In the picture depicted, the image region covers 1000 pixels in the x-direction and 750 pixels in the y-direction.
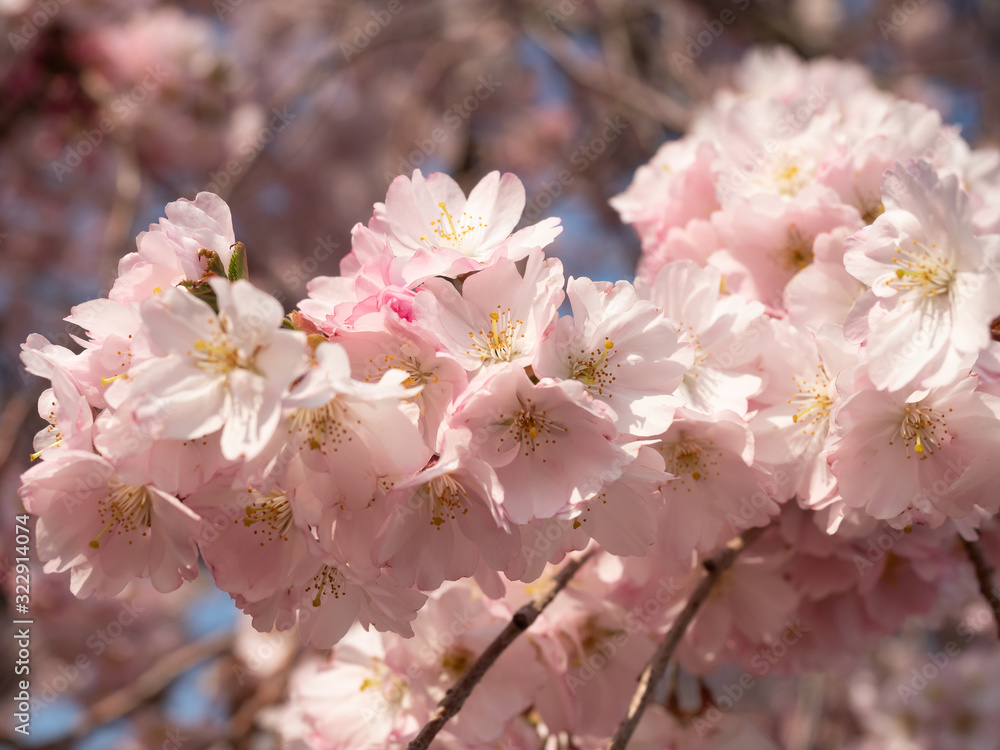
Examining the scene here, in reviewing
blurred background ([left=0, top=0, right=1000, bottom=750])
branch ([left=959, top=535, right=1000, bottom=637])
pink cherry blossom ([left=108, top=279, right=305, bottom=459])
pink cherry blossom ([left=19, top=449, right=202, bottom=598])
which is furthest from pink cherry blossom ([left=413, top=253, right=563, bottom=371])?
blurred background ([left=0, top=0, right=1000, bottom=750])

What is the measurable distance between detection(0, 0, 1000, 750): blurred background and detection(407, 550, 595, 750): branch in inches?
60.6

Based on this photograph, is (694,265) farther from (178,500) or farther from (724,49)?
(724,49)

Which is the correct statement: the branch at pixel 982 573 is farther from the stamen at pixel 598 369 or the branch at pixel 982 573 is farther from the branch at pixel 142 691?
the branch at pixel 142 691

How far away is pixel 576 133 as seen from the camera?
20.0 ft

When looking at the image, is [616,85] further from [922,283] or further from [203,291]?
[203,291]

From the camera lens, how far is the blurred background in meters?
3.29

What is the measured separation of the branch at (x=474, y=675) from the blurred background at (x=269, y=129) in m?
1.54

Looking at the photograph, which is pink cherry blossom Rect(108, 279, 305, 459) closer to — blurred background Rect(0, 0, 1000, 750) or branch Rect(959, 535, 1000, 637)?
branch Rect(959, 535, 1000, 637)

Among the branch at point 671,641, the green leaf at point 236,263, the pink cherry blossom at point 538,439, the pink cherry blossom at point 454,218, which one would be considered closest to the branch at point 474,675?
the branch at point 671,641

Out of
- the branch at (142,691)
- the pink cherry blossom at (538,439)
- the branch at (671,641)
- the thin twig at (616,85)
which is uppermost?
the pink cherry blossom at (538,439)

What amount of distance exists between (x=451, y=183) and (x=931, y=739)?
3.18 metres

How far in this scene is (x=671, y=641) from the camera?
132 centimetres

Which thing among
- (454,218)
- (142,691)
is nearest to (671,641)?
(454,218)

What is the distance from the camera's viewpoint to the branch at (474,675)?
1127 millimetres
